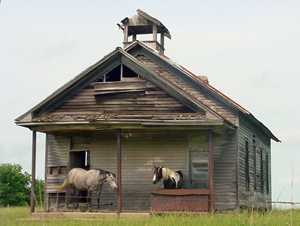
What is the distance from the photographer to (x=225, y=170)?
2412 cm

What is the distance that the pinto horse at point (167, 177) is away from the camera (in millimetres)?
22516

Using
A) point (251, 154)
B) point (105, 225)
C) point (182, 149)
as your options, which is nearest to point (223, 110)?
point (182, 149)

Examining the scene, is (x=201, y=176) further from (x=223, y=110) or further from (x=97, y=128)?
(x=97, y=128)

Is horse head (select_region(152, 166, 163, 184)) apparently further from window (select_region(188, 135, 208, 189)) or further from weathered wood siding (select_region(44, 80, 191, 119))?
weathered wood siding (select_region(44, 80, 191, 119))

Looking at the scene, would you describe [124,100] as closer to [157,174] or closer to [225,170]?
[157,174]

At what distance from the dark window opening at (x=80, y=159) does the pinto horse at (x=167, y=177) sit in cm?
367

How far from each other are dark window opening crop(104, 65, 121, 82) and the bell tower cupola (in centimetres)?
259

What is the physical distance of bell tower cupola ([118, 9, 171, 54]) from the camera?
2728 cm

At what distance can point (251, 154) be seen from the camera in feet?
91.1

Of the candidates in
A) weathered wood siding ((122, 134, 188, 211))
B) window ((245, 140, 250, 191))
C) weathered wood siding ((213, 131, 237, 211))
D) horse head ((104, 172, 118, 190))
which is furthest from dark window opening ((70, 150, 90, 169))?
window ((245, 140, 250, 191))

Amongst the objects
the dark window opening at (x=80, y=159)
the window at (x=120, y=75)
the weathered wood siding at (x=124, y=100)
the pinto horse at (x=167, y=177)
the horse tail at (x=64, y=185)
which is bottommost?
the horse tail at (x=64, y=185)

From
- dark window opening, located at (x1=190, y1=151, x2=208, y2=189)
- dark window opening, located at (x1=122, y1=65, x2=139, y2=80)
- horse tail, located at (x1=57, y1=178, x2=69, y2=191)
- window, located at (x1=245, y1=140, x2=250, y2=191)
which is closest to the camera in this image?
horse tail, located at (x1=57, y1=178, x2=69, y2=191)

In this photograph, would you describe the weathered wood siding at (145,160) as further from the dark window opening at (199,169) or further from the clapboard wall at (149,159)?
the dark window opening at (199,169)

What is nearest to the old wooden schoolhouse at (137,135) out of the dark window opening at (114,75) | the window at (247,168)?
the dark window opening at (114,75)
